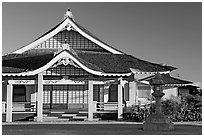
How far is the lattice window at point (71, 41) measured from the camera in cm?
2517

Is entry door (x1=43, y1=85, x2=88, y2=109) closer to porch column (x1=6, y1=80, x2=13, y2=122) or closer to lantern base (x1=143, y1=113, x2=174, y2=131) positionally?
porch column (x1=6, y1=80, x2=13, y2=122)

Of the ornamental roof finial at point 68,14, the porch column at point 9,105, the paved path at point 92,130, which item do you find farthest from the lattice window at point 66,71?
the paved path at point 92,130

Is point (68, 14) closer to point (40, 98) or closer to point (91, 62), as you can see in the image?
point (91, 62)

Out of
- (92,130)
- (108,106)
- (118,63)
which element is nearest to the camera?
(92,130)

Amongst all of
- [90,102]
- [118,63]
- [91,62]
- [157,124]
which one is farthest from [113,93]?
[157,124]

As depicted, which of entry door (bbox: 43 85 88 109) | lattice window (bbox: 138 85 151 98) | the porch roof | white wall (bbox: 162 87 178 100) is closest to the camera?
the porch roof

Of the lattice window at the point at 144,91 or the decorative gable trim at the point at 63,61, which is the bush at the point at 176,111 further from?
the lattice window at the point at 144,91

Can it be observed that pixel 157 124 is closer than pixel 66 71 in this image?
Yes

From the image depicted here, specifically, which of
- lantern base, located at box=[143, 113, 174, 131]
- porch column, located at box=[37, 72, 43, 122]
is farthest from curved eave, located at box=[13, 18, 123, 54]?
lantern base, located at box=[143, 113, 174, 131]

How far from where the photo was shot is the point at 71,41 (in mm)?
25234

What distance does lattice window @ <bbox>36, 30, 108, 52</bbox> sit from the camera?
991 inches

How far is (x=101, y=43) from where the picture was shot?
82.4 feet

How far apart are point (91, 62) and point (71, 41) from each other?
2.81 meters

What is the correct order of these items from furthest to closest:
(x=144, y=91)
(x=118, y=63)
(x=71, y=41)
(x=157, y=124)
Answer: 1. (x=144, y=91)
2. (x=71, y=41)
3. (x=118, y=63)
4. (x=157, y=124)
